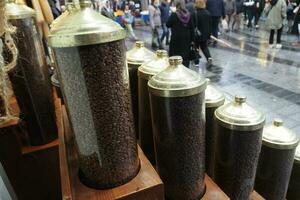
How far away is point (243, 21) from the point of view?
497 inches

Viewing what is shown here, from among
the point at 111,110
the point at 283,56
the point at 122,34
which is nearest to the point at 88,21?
the point at 122,34

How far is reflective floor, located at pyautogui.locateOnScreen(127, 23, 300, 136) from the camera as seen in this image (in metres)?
3.67

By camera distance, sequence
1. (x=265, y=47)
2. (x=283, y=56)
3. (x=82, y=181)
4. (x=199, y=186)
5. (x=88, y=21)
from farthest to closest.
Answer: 1. (x=265, y=47)
2. (x=283, y=56)
3. (x=199, y=186)
4. (x=82, y=181)
5. (x=88, y=21)

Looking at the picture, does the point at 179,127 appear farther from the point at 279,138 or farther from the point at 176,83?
the point at 279,138

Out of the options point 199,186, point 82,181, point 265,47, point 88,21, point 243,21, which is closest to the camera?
point 88,21

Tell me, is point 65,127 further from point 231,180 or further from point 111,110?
point 231,180

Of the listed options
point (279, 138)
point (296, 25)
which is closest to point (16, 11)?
point (279, 138)

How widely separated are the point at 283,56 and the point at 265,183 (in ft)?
19.3

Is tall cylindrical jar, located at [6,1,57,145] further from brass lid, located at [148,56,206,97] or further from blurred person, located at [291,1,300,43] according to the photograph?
blurred person, located at [291,1,300,43]

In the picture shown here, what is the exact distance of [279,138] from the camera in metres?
1.30

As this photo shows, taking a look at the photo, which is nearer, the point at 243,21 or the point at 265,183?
the point at 265,183

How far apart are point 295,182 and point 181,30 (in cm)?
328

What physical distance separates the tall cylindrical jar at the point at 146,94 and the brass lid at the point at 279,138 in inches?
25.2

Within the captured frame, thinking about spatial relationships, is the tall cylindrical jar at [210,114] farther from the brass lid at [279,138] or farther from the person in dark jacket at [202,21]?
the person in dark jacket at [202,21]
